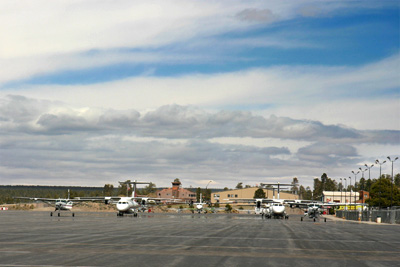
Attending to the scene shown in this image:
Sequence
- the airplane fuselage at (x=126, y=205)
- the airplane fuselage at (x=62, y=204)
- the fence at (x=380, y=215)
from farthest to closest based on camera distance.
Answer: the airplane fuselage at (x=62, y=204), the airplane fuselage at (x=126, y=205), the fence at (x=380, y=215)

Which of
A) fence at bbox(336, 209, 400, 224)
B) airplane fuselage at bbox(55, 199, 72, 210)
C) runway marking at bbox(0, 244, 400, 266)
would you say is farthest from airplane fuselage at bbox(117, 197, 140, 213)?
runway marking at bbox(0, 244, 400, 266)

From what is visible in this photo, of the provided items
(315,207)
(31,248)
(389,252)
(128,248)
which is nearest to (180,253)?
(128,248)

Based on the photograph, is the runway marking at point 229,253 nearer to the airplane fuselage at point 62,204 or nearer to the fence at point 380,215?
the fence at point 380,215

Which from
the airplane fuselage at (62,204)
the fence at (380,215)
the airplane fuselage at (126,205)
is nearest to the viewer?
the fence at (380,215)

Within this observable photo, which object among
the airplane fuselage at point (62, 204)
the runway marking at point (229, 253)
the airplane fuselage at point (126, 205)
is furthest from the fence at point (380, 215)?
the runway marking at point (229, 253)

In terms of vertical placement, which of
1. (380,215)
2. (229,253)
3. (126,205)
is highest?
(229,253)

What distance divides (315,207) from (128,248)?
75.9 m

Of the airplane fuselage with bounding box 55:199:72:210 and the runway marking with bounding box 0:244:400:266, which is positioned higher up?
the runway marking with bounding box 0:244:400:266

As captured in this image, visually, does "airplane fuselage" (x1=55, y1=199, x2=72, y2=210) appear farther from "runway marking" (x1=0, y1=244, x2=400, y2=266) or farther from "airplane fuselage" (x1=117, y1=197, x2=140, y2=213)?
"runway marking" (x1=0, y1=244, x2=400, y2=266)

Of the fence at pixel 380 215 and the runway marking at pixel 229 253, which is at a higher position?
Result: the runway marking at pixel 229 253

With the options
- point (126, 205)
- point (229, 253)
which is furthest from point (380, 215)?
point (229, 253)

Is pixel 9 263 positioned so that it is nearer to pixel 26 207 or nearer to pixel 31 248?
pixel 31 248

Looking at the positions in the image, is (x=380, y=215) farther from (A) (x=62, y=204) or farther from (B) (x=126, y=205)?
(A) (x=62, y=204)

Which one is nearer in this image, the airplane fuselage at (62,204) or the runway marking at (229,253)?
the runway marking at (229,253)
